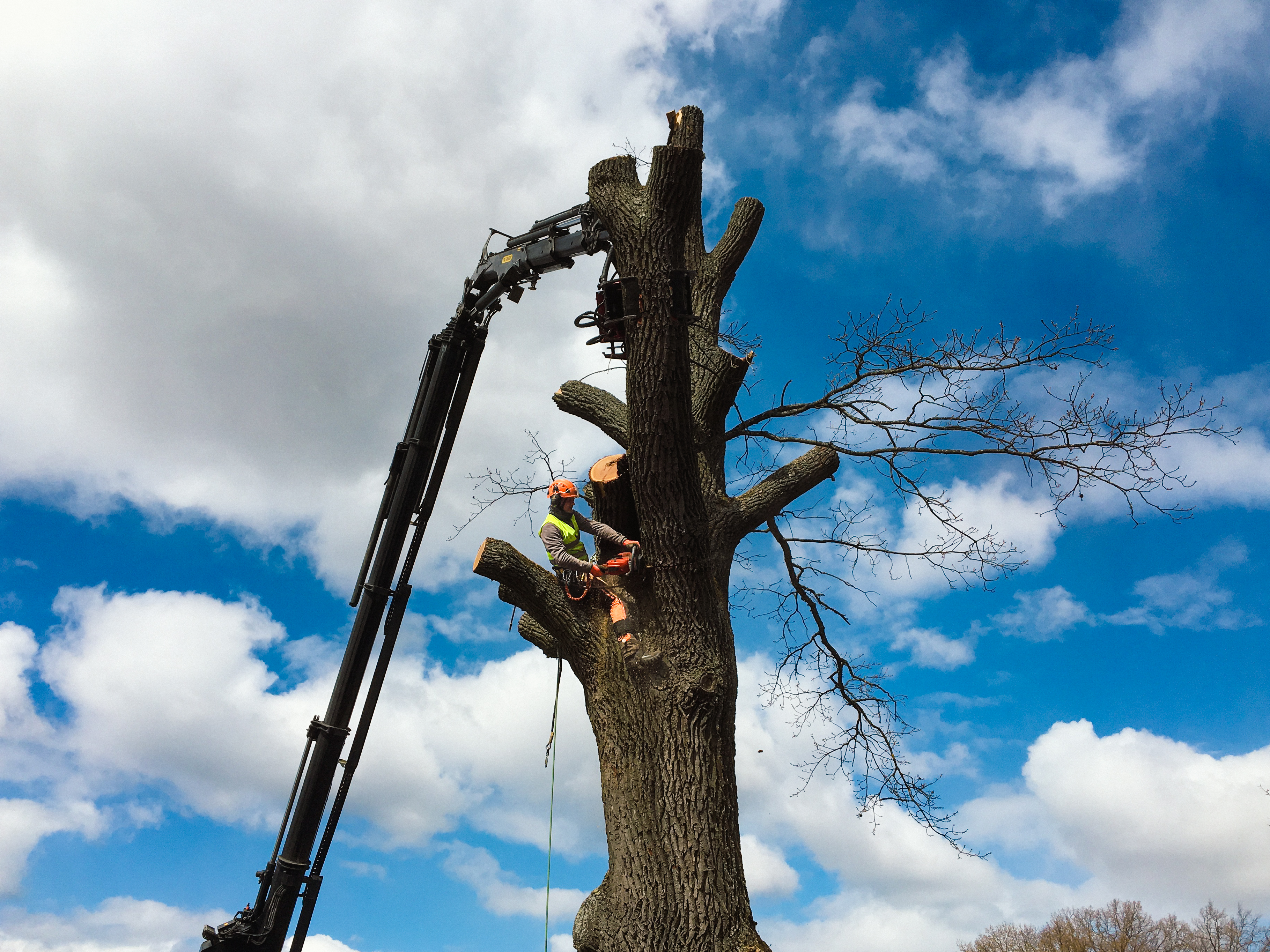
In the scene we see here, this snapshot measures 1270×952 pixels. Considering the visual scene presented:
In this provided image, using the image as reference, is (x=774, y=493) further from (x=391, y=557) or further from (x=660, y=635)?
(x=391, y=557)

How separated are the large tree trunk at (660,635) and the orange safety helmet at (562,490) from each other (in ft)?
0.57

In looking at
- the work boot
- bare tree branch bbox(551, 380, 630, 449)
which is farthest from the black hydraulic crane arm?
the work boot

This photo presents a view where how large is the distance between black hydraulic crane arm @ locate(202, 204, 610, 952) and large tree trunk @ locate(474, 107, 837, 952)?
5.36 feet

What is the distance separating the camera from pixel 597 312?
15.1ft

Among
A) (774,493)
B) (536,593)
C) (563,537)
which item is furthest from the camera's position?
(774,493)

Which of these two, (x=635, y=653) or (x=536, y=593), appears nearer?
(x=635, y=653)

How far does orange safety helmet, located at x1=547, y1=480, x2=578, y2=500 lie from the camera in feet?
17.4

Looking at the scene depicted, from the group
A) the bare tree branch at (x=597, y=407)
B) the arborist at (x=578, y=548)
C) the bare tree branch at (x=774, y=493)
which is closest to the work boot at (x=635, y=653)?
the arborist at (x=578, y=548)

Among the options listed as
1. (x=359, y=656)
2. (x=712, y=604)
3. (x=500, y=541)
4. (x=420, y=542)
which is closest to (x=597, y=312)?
(x=500, y=541)

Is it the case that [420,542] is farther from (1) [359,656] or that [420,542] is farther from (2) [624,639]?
(2) [624,639]

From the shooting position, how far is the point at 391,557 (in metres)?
6.55

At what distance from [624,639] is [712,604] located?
1.79 ft

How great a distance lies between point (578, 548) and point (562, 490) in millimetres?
387

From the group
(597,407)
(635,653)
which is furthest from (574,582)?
(597,407)
